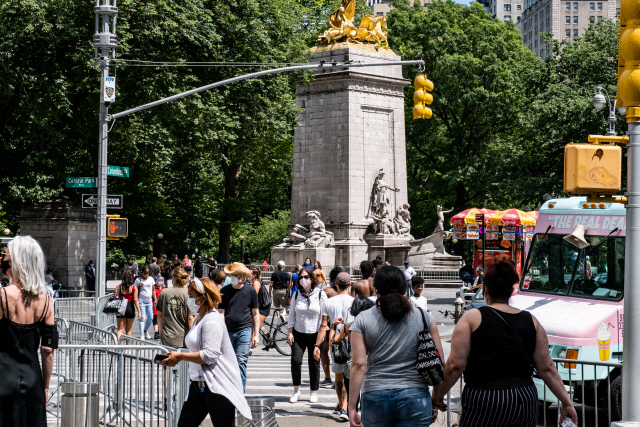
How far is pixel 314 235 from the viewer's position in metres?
36.8

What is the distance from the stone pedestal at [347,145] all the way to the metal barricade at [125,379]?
2724cm

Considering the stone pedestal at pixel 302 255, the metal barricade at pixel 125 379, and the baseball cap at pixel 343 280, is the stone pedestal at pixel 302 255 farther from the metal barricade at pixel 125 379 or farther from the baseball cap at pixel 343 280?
the metal barricade at pixel 125 379

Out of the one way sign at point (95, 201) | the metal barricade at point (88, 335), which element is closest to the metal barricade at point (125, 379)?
the metal barricade at point (88, 335)

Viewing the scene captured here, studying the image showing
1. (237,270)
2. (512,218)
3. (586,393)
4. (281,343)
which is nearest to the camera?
(586,393)

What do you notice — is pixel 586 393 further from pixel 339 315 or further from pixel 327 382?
pixel 327 382

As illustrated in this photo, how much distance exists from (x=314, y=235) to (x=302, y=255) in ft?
3.03

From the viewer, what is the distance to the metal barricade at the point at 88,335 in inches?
444

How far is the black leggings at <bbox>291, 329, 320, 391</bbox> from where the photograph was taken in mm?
12484

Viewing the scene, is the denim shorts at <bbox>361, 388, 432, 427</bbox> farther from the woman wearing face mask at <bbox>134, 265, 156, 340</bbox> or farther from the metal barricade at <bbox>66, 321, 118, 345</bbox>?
the woman wearing face mask at <bbox>134, 265, 156, 340</bbox>

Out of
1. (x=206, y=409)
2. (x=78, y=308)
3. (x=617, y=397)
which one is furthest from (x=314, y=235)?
(x=206, y=409)

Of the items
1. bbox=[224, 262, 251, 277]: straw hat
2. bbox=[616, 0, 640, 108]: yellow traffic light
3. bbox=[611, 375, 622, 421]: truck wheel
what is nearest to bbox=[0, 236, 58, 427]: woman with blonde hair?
bbox=[616, 0, 640, 108]: yellow traffic light

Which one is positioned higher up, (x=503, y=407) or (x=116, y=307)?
(x=503, y=407)

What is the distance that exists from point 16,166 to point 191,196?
20.5 metres

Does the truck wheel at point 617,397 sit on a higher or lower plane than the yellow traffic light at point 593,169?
lower
